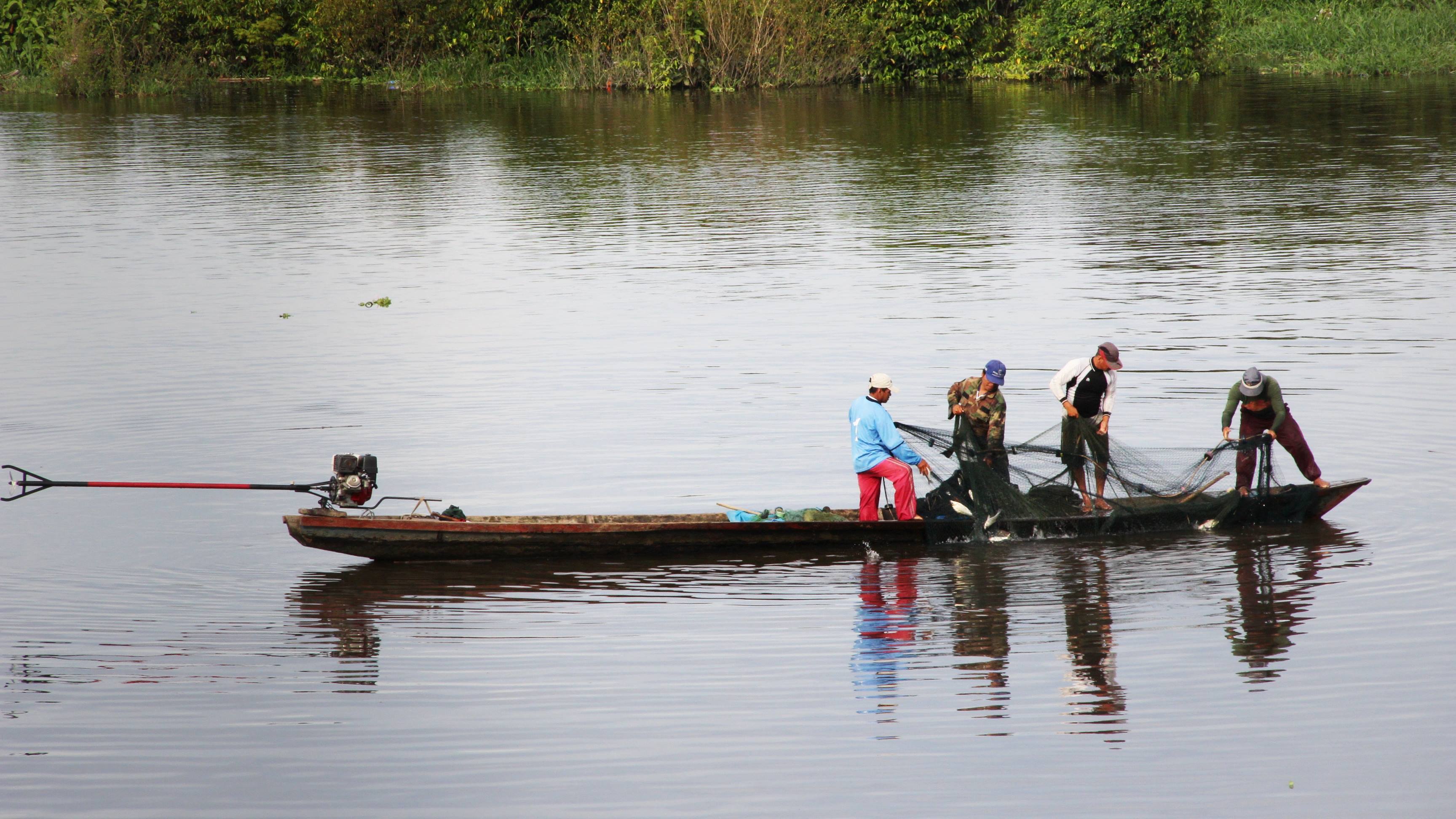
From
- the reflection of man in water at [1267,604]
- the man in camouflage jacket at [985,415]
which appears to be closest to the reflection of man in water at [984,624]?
the man in camouflage jacket at [985,415]

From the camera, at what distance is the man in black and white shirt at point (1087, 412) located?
12617 millimetres

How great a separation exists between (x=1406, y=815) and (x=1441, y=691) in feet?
5.71

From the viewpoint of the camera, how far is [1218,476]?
12789 millimetres

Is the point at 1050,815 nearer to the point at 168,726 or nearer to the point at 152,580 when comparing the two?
the point at 168,726

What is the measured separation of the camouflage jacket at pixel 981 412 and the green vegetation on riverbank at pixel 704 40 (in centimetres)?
5012

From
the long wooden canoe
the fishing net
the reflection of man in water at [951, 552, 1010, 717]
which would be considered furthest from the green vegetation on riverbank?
the reflection of man in water at [951, 552, 1010, 717]

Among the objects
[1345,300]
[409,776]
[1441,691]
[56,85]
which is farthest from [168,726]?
[56,85]

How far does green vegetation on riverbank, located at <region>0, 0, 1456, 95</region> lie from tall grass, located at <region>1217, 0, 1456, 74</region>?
0.08 metres

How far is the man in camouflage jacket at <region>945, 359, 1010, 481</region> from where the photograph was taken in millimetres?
12445

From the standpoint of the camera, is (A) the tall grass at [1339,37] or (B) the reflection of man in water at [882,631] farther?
(A) the tall grass at [1339,37]

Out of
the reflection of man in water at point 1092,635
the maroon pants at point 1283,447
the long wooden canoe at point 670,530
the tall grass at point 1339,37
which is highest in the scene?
the tall grass at point 1339,37

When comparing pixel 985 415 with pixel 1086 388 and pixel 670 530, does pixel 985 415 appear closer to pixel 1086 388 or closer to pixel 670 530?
pixel 1086 388

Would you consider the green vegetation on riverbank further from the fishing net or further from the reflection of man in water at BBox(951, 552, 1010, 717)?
the reflection of man in water at BBox(951, 552, 1010, 717)

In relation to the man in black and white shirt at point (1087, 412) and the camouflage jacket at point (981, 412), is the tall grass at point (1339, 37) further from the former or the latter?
the camouflage jacket at point (981, 412)
